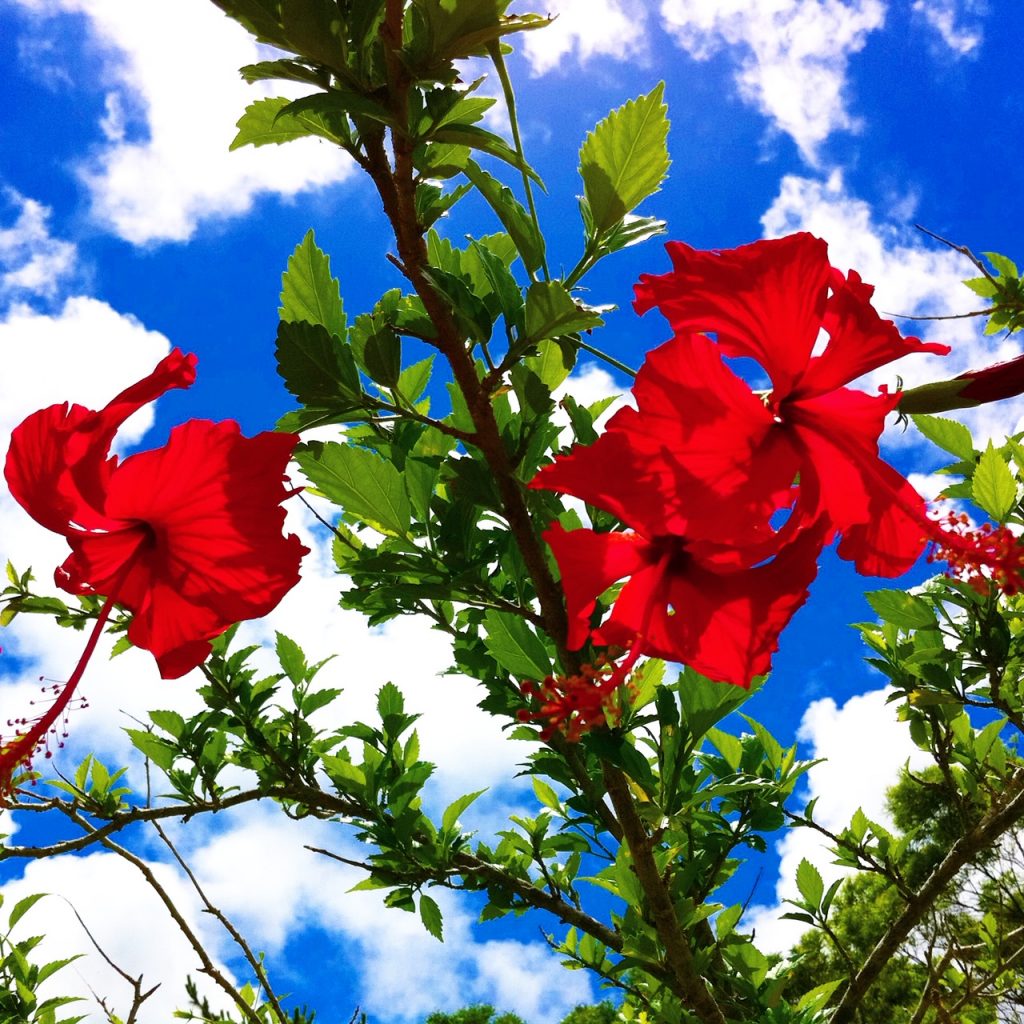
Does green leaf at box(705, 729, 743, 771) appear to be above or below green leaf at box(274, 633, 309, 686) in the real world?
below

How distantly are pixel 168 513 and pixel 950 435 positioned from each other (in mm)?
1576

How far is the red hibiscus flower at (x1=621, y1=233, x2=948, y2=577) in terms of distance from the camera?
651mm

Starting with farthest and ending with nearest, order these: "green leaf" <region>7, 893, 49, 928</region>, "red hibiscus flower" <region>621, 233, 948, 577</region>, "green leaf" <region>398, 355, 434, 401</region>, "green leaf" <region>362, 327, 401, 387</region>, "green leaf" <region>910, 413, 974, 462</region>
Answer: "green leaf" <region>7, 893, 49, 928</region> → "green leaf" <region>910, 413, 974, 462</region> → "green leaf" <region>398, 355, 434, 401</region> → "green leaf" <region>362, 327, 401, 387</region> → "red hibiscus flower" <region>621, 233, 948, 577</region>

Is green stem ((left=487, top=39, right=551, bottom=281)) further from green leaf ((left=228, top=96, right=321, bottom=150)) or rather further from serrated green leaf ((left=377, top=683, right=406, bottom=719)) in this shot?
serrated green leaf ((left=377, top=683, right=406, bottom=719))

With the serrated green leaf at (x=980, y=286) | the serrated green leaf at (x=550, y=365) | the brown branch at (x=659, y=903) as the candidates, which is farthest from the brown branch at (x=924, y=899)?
the serrated green leaf at (x=980, y=286)

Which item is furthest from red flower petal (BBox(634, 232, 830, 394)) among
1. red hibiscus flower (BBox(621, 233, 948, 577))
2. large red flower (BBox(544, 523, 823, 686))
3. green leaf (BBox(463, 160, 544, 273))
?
green leaf (BBox(463, 160, 544, 273))

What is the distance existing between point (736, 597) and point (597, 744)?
47cm

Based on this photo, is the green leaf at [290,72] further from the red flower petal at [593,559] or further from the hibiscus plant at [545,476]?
the red flower petal at [593,559]

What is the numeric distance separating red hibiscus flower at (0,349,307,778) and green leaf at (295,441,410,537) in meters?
0.30

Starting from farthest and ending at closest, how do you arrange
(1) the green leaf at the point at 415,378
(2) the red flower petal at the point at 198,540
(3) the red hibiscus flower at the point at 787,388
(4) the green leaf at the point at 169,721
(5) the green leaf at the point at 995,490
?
(4) the green leaf at the point at 169,721 → (5) the green leaf at the point at 995,490 → (1) the green leaf at the point at 415,378 → (2) the red flower petal at the point at 198,540 → (3) the red hibiscus flower at the point at 787,388

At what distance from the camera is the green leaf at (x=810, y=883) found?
205 cm

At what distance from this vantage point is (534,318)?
91 cm

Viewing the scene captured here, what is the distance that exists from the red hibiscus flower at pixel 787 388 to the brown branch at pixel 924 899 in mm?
1243

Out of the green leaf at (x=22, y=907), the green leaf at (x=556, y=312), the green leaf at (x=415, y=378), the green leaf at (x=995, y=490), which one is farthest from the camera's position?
the green leaf at (x=22, y=907)
